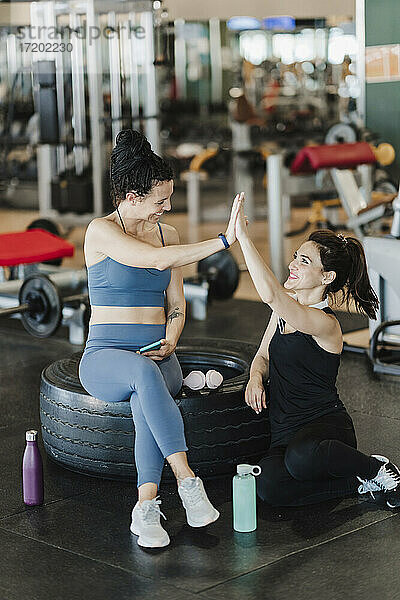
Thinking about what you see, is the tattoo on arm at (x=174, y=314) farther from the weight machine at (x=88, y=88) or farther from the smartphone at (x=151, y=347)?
the weight machine at (x=88, y=88)

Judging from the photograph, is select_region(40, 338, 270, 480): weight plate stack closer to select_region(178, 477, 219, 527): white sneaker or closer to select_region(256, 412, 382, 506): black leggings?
select_region(256, 412, 382, 506): black leggings

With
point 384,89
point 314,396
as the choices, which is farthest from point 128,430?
point 384,89

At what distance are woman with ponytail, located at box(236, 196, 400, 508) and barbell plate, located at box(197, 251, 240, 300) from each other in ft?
9.36

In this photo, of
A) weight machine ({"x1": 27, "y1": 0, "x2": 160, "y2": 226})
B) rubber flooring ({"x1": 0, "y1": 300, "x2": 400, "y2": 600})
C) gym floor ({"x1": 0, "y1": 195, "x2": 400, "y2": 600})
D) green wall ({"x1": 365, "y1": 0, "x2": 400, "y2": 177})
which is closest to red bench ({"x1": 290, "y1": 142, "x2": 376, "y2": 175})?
green wall ({"x1": 365, "y1": 0, "x2": 400, "y2": 177})

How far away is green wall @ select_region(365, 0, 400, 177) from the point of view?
673 cm

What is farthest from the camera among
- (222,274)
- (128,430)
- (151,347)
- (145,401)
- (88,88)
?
(88,88)

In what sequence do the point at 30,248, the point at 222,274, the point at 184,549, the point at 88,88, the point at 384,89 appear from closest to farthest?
the point at 184,549 < the point at 30,248 < the point at 222,274 < the point at 384,89 < the point at 88,88

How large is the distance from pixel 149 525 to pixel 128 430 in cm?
47

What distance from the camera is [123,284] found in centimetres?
304

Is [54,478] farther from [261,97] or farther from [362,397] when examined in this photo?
[261,97]

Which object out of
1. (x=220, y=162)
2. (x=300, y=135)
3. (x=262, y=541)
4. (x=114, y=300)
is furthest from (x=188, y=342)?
(x=300, y=135)

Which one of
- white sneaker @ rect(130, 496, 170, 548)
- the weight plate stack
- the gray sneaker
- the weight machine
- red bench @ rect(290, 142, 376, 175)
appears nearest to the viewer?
white sneaker @ rect(130, 496, 170, 548)

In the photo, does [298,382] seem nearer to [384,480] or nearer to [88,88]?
[384,480]

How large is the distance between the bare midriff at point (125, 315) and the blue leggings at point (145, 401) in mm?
106
